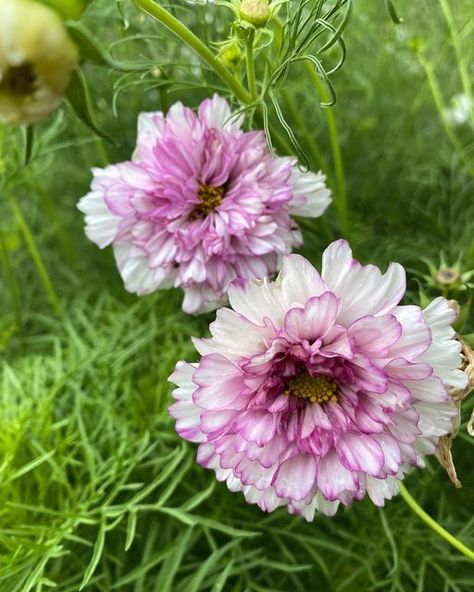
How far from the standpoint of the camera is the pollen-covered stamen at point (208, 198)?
43 centimetres

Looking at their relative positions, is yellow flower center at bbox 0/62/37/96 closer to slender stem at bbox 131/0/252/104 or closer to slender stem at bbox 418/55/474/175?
slender stem at bbox 131/0/252/104

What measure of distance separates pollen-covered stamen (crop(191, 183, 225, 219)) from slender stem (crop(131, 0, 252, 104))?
61 millimetres

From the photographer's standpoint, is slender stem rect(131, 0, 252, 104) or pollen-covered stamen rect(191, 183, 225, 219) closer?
slender stem rect(131, 0, 252, 104)

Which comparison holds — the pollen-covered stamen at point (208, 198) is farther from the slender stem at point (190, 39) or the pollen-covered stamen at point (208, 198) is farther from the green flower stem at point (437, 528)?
the green flower stem at point (437, 528)

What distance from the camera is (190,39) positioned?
0.33 m

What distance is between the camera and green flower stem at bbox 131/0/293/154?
31cm

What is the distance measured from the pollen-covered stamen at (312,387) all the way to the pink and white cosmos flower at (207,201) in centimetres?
7

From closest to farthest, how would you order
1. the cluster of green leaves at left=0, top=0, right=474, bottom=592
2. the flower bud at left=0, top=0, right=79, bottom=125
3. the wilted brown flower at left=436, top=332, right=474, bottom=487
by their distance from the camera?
the flower bud at left=0, top=0, right=79, bottom=125, the wilted brown flower at left=436, top=332, right=474, bottom=487, the cluster of green leaves at left=0, top=0, right=474, bottom=592

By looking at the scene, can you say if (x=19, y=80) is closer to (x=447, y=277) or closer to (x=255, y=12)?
(x=255, y=12)

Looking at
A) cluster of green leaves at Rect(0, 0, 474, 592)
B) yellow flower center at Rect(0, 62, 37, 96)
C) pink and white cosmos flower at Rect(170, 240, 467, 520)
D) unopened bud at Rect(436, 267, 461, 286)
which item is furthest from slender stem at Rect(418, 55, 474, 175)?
yellow flower center at Rect(0, 62, 37, 96)

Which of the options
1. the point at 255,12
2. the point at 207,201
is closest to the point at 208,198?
the point at 207,201

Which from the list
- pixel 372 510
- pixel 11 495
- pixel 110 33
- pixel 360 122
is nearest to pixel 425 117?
pixel 360 122

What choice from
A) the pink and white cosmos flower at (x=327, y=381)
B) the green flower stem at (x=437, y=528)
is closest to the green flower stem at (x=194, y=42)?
the pink and white cosmos flower at (x=327, y=381)

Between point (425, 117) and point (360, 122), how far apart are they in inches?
4.4
